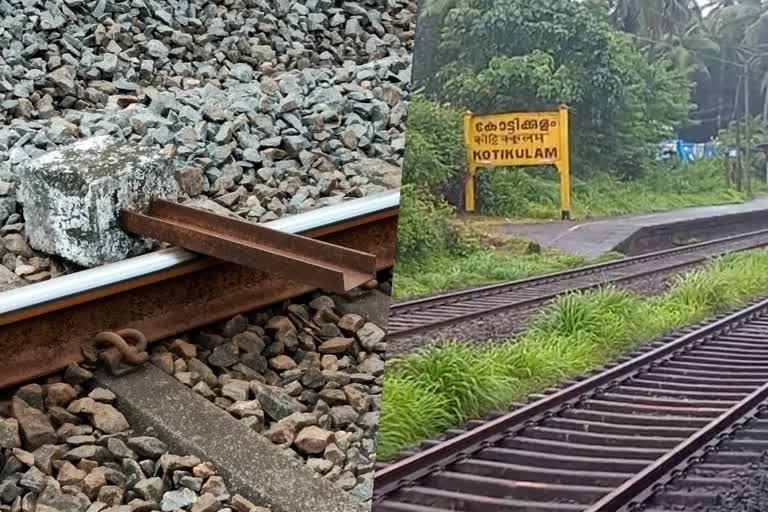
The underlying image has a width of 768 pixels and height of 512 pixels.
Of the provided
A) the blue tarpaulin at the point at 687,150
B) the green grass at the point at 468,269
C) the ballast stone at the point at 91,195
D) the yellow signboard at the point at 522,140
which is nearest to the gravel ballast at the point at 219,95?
the ballast stone at the point at 91,195

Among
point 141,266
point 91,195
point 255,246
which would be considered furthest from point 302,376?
point 91,195

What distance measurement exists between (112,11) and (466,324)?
4179 mm

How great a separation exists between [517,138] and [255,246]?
138 centimetres

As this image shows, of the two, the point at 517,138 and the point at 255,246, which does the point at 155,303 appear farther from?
the point at 517,138

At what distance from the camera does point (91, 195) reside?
2.76m

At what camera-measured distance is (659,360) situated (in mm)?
1127

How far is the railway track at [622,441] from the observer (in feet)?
3.37

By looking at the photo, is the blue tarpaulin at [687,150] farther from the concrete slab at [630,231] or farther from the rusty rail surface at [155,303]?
the rusty rail surface at [155,303]

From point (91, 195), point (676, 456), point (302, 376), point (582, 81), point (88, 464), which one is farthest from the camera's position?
point (91, 195)

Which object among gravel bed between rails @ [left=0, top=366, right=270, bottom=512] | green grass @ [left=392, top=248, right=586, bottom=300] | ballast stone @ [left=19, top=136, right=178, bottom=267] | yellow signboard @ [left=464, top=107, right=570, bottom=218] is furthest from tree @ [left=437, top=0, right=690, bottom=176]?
ballast stone @ [left=19, top=136, right=178, bottom=267]

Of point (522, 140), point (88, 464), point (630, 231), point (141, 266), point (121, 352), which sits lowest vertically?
point (88, 464)

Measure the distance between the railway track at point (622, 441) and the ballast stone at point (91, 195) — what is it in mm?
1850

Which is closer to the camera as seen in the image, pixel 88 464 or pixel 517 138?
pixel 517 138

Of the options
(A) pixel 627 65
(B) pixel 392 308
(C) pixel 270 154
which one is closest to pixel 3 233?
(C) pixel 270 154
